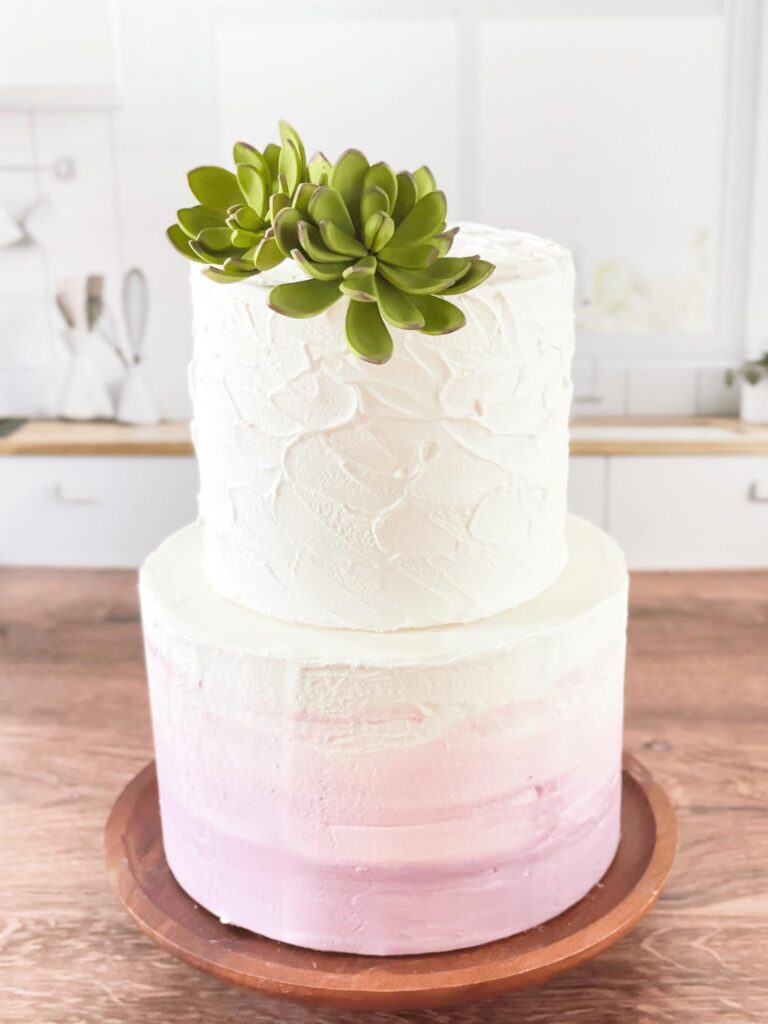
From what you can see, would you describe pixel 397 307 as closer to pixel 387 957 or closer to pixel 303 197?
pixel 303 197

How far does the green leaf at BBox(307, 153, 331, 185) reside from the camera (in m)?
0.88

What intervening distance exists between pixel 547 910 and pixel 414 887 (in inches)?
5.1

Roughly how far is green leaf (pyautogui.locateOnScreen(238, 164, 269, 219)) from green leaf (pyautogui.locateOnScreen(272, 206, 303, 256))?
0.07 metres

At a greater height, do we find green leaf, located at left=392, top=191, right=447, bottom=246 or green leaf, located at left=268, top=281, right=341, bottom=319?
green leaf, located at left=392, top=191, right=447, bottom=246

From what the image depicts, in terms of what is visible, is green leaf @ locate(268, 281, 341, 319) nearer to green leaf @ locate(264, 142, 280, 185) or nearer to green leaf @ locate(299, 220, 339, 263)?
green leaf @ locate(299, 220, 339, 263)

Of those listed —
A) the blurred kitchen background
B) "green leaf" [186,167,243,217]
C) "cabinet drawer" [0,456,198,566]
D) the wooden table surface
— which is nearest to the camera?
"green leaf" [186,167,243,217]

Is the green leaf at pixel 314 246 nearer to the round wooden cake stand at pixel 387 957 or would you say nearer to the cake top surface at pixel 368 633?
the cake top surface at pixel 368 633

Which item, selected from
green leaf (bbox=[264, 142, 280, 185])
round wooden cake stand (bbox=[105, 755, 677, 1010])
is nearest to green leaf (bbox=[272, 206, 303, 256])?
green leaf (bbox=[264, 142, 280, 185])

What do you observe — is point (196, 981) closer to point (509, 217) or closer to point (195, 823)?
point (195, 823)

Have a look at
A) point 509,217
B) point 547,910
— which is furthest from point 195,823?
point 509,217

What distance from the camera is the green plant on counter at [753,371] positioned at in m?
2.48

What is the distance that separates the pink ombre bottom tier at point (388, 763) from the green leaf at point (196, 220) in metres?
0.32

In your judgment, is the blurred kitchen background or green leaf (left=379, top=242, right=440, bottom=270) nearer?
green leaf (left=379, top=242, right=440, bottom=270)

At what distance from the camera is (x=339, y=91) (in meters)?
2.45
